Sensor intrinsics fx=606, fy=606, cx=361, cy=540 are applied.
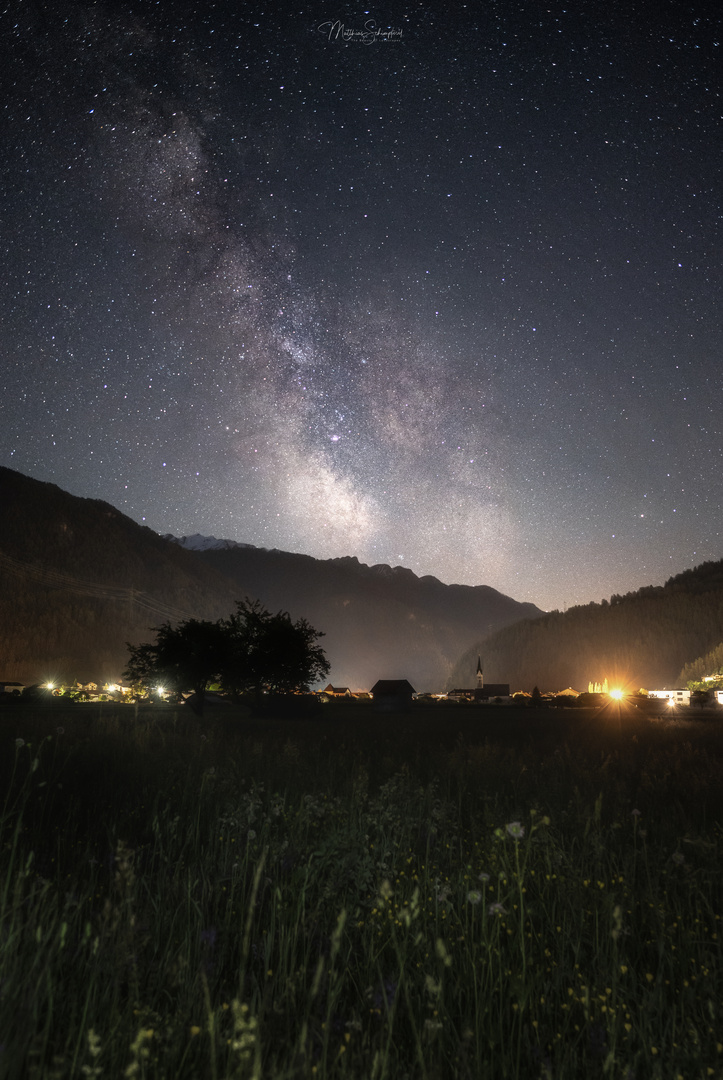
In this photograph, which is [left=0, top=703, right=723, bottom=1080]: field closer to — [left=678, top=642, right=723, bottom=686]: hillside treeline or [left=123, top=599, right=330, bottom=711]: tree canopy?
[left=123, top=599, right=330, bottom=711]: tree canopy

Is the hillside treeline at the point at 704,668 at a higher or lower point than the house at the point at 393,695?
higher

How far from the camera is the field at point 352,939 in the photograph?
8.36 ft

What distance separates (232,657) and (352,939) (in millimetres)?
40189

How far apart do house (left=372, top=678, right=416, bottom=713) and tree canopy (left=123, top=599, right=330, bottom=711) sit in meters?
30.6

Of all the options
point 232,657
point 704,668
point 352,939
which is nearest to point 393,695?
point 232,657

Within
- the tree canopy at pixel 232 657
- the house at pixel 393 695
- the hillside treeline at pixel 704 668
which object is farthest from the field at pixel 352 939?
the hillside treeline at pixel 704 668

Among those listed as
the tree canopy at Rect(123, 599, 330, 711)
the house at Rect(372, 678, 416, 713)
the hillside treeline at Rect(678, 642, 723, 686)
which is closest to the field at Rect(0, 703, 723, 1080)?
the tree canopy at Rect(123, 599, 330, 711)

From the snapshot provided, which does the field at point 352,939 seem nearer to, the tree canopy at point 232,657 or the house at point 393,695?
the tree canopy at point 232,657

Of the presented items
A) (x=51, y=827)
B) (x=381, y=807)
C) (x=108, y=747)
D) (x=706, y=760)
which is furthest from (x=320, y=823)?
(x=706, y=760)

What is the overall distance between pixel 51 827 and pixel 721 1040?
5891 mm

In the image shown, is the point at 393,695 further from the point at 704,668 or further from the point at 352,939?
the point at 704,668

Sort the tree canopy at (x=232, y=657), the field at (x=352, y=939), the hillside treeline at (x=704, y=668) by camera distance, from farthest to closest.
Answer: the hillside treeline at (x=704, y=668) → the tree canopy at (x=232, y=657) → the field at (x=352, y=939)

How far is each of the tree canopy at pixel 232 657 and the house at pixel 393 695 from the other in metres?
30.6

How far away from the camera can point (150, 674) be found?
42375mm
